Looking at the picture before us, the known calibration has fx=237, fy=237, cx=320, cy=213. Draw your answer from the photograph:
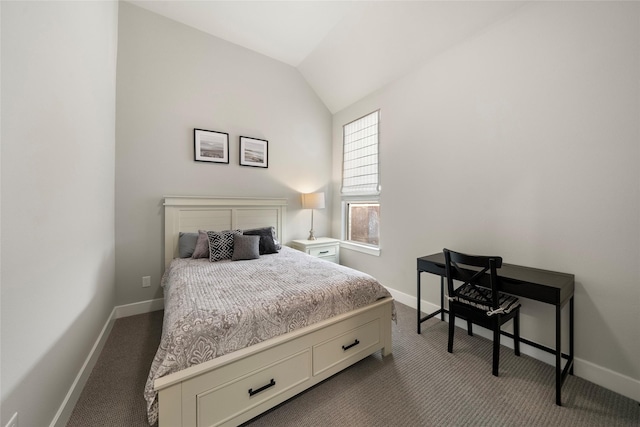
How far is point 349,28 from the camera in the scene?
2.75 metres

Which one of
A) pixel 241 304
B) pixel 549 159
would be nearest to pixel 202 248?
pixel 241 304

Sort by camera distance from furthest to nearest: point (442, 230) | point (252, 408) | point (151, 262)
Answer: point (151, 262) < point (442, 230) < point (252, 408)

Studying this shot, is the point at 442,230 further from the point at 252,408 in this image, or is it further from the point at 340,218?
the point at 252,408

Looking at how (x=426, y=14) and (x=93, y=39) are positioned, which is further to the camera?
(x=426, y=14)

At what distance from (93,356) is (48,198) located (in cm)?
138

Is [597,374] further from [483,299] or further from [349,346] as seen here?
[349,346]

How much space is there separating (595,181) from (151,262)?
13.2 feet

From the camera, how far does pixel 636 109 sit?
1.47m

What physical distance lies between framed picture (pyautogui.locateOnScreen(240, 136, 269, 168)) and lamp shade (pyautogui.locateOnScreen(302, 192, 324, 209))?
30.2 inches

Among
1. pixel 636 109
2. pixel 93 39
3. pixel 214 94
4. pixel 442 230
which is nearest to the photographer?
pixel 636 109

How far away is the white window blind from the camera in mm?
3304

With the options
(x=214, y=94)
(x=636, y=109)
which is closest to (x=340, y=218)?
(x=214, y=94)

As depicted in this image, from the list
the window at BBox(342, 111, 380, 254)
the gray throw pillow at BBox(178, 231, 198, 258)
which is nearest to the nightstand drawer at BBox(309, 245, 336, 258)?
the window at BBox(342, 111, 380, 254)

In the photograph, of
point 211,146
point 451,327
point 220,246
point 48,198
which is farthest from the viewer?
point 211,146
